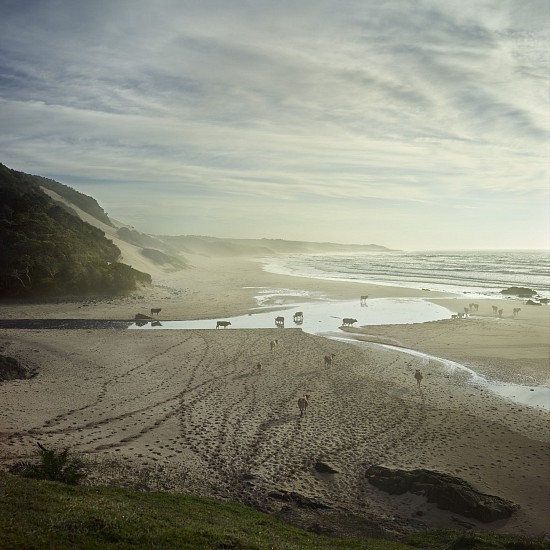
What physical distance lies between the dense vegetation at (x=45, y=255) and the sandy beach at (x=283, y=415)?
58.7ft

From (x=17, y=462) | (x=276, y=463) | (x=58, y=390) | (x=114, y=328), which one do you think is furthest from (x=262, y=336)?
(x=17, y=462)

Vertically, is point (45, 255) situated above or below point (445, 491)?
above

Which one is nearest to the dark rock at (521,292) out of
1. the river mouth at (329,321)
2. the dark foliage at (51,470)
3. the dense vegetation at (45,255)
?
the river mouth at (329,321)

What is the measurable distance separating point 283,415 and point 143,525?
10765 millimetres

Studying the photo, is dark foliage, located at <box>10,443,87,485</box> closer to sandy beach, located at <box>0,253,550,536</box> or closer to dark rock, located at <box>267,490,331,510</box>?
sandy beach, located at <box>0,253,550,536</box>

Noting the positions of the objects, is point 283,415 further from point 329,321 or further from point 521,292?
point 521,292

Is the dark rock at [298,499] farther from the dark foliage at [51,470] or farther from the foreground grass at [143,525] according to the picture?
the dark foliage at [51,470]

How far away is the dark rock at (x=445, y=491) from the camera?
41.7ft

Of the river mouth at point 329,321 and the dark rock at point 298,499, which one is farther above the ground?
the river mouth at point 329,321

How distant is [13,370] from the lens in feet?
75.1

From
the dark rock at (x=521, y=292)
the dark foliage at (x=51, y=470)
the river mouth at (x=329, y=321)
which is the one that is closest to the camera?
the dark foliage at (x=51, y=470)

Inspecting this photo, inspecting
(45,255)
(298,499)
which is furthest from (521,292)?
(45,255)

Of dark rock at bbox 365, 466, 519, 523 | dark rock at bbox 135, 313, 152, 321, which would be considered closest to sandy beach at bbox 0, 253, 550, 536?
dark rock at bbox 365, 466, 519, 523

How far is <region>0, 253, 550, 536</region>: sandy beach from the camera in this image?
541 inches
